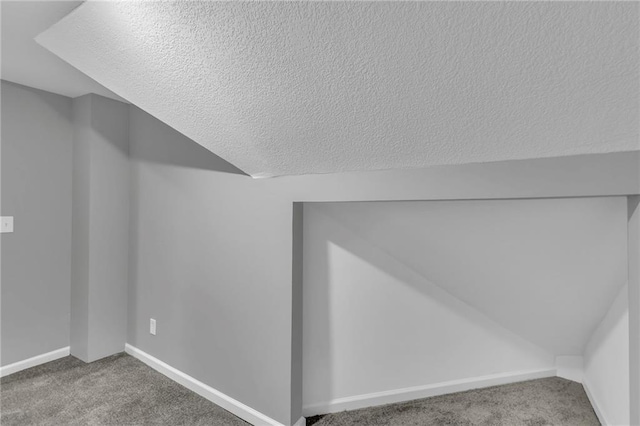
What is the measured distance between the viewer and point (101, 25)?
132 cm

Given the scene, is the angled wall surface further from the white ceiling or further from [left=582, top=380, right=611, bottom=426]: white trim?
the white ceiling

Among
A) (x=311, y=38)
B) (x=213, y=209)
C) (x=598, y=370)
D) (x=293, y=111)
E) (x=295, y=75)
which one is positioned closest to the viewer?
(x=311, y=38)

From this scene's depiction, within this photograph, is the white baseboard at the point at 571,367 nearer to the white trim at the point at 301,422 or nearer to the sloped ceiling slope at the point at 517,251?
the sloped ceiling slope at the point at 517,251

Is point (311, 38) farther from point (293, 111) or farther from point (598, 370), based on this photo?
point (598, 370)

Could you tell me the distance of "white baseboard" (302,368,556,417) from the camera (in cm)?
202

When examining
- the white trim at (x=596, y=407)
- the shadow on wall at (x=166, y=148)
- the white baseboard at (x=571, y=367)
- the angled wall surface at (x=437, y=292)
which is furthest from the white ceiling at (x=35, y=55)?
the white baseboard at (x=571, y=367)

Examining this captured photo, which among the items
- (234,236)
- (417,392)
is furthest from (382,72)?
(417,392)

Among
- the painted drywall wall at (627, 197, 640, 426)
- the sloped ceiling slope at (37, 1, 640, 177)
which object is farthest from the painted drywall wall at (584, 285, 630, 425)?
the sloped ceiling slope at (37, 1, 640, 177)

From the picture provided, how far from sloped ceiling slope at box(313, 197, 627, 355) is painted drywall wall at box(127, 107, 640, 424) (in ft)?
1.06

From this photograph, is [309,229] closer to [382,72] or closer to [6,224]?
[382,72]

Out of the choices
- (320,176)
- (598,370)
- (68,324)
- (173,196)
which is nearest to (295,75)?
(320,176)

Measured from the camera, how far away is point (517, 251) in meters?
1.74

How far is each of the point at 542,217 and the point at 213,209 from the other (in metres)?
1.74

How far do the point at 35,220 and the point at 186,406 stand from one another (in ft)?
5.53
